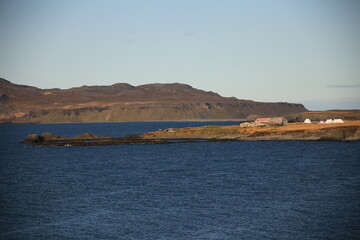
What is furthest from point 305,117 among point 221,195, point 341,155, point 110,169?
point 221,195

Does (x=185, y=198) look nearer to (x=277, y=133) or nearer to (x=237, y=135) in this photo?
(x=277, y=133)

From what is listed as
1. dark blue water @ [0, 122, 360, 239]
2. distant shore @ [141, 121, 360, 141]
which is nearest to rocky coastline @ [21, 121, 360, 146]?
distant shore @ [141, 121, 360, 141]

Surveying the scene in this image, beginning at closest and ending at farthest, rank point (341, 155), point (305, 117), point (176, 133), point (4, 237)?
point (4, 237) → point (341, 155) → point (176, 133) → point (305, 117)

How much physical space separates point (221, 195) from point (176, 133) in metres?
91.2

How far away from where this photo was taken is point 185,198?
44875mm

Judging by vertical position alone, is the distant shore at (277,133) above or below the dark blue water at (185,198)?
above

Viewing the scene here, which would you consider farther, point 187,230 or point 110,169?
point 110,169

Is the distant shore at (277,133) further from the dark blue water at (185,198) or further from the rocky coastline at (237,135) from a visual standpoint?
the dark blue water at (185,198)

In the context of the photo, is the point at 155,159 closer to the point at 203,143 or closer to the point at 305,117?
the point at 203,143

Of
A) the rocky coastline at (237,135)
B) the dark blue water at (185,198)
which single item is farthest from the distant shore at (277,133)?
the dark blue water at (185,198)

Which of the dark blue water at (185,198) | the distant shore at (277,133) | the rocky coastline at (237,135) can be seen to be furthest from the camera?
the rocky coastline at (237,135)

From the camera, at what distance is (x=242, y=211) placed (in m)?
39.3

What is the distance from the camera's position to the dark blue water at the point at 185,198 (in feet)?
113

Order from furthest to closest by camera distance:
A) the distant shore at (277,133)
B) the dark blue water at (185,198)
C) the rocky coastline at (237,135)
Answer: the rocky coastline at (237,135) → the distant shore at (277,133) → the dark blue water at (185,198)
